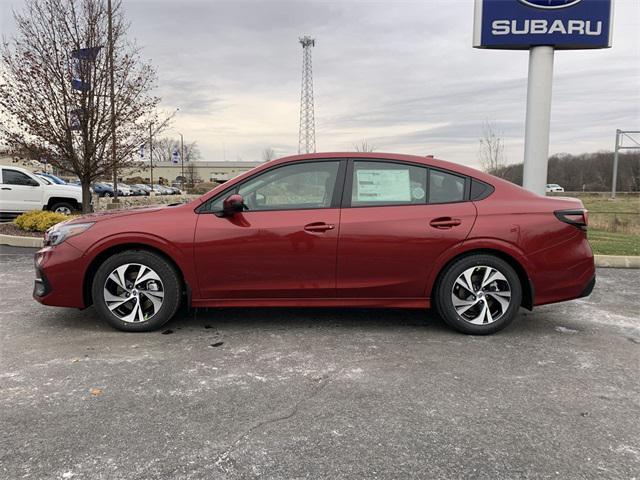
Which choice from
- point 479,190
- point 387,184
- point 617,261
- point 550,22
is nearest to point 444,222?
point 479,190

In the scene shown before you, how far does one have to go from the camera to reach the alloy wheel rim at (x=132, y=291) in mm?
4219

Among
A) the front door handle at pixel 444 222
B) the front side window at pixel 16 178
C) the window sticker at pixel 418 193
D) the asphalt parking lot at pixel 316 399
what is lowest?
the asphalt parking lot at pixel 316 399

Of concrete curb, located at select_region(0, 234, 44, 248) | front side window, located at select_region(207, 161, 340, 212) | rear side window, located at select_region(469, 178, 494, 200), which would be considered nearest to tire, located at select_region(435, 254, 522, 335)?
rear side window, located at select_region(469, 178, 494, 200)

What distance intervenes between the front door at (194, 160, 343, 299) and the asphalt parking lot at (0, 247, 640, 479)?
0.42 meters

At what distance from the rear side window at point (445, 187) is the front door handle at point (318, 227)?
3.00 feet

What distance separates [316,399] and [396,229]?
169cm

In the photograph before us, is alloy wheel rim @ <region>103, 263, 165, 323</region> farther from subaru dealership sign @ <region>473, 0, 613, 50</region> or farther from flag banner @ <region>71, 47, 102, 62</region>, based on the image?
flag banner @ <region>71, 47, 102, 62</region>

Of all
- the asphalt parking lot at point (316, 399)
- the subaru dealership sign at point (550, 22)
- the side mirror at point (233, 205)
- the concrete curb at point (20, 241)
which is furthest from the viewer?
the concrete curb at point (20, 241)

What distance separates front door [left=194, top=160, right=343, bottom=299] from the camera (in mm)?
4156

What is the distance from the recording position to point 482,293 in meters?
4.22

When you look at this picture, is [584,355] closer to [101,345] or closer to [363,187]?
[363,187]

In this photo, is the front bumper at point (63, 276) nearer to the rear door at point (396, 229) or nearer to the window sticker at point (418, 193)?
the rear door at point (396, 229)

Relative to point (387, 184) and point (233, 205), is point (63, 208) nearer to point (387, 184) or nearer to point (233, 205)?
point (233, 205)

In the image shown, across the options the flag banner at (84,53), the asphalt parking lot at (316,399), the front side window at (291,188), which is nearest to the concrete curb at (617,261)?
the asphalt parking lot at (316,399)
